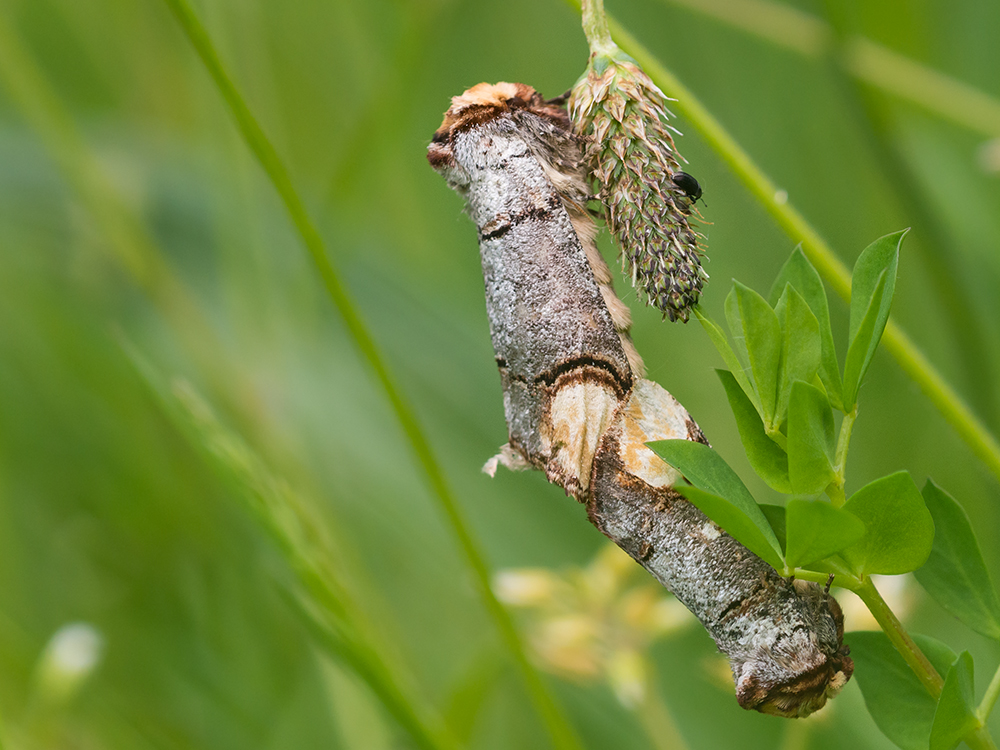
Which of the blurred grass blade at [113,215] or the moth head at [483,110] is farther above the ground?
the blurred grass blade at [113,215]

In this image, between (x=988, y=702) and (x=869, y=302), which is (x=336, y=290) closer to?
(x=869, y=302)

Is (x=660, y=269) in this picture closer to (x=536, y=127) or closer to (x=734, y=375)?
(x=734, y=375)

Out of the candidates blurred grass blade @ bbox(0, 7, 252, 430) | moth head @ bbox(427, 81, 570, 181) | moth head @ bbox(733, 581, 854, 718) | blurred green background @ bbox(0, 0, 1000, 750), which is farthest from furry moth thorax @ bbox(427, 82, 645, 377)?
blurred grass blade @ bbox(0, 7, 252, 430)

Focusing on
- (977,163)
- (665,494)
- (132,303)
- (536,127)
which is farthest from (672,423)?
(132,303)

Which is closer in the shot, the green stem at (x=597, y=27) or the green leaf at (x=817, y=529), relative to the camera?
the green leaf at (x=817, y=529)

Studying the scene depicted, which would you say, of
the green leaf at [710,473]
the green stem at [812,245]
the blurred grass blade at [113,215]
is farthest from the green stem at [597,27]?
the blurred grass blade at [113,215]

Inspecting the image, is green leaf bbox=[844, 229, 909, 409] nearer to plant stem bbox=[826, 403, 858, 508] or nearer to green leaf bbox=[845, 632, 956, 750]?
plant stem bbox=[826, 403, 858, 508]

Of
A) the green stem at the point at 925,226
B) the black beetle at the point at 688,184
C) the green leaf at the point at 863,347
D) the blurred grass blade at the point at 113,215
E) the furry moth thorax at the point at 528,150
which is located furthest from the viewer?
the blurred grass blade at the point at 113,215

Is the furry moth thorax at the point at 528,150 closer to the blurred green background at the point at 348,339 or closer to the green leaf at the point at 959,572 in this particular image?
the green leaf at the point at 959,572
